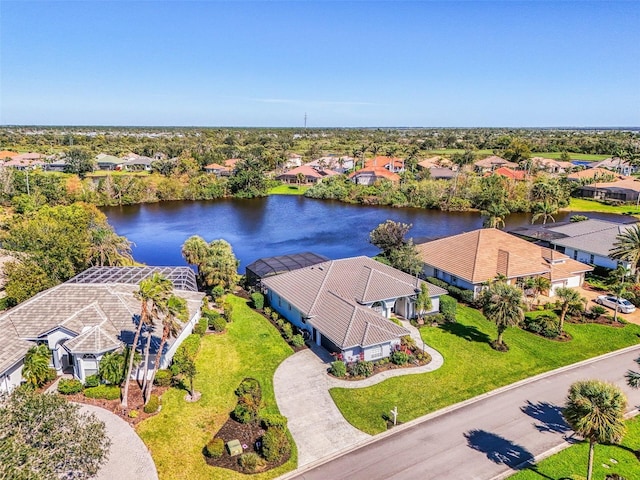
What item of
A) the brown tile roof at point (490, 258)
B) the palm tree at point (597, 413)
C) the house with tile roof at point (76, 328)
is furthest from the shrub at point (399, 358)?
the house with tile roof at point (76, 328)

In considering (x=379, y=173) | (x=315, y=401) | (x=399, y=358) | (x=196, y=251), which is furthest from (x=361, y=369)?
(x=379, y=173)

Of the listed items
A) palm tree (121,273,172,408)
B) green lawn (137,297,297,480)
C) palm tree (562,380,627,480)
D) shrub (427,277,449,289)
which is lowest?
green lawn (137,297,297,480)

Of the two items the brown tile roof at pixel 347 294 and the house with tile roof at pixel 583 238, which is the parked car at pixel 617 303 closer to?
the house with tile roof at pixel 583 238

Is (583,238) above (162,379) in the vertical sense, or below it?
above

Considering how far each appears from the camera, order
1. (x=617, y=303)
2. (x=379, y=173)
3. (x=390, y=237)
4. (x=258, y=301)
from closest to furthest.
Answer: (x=617, y=303) → (x=258, y=301) → (x=390, y=237) → (x=379, y=173)

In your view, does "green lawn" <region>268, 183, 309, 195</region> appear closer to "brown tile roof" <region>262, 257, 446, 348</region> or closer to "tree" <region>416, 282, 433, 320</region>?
"brown tile roof" <region>262, 257, 446, 348</region>

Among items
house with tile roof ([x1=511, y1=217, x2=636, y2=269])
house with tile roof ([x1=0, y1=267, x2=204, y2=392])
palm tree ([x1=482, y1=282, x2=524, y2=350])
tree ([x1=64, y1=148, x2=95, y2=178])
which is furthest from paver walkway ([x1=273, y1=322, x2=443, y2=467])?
tree ([x1=64, y1=148, x2=95, y2=178])

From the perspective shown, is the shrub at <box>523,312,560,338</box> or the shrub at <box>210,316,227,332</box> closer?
the shrub at <box>523,312,560,338</box>

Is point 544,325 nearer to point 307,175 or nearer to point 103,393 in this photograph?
point 103,393
